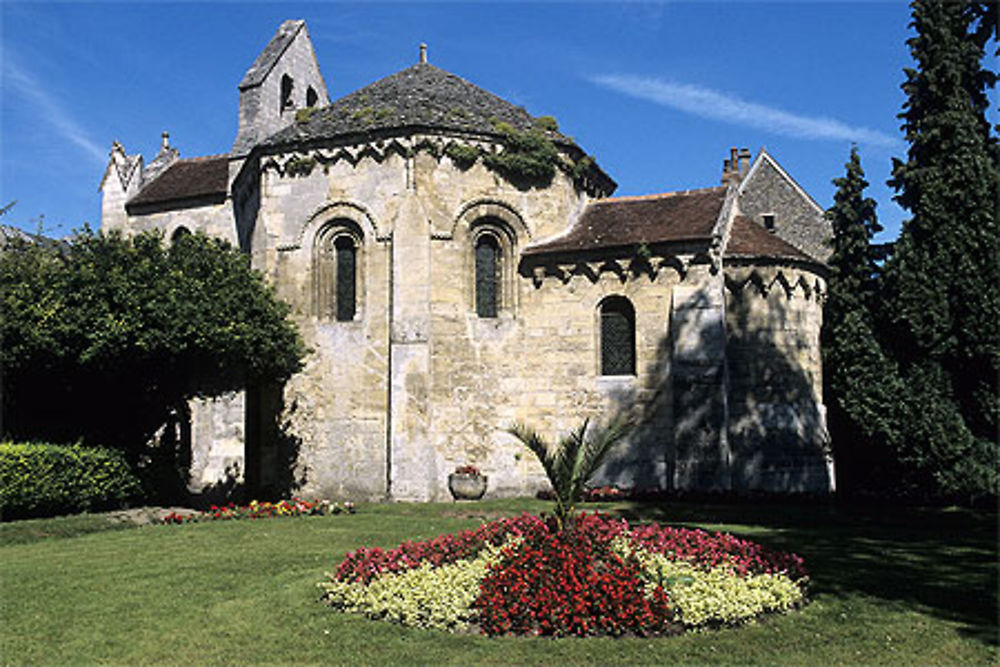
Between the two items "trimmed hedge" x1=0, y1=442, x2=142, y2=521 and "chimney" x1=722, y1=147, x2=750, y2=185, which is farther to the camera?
"chimney" x1=722, y1=147, x2=750, y2=185

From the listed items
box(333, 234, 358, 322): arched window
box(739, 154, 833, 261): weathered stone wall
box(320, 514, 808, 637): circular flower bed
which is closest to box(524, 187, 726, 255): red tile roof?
box(333, 234, 358, 322): arched window

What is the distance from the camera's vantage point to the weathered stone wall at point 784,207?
38344 millimetres

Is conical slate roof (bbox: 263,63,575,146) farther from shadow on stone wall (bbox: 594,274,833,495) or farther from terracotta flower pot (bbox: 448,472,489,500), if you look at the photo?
terracotta flower pot (bbox: 448,472,489,500)

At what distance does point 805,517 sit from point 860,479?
4.23 m

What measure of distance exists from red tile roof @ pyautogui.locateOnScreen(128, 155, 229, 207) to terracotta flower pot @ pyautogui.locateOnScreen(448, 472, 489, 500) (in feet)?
55.2

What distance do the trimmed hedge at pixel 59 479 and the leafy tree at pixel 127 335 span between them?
1276mm

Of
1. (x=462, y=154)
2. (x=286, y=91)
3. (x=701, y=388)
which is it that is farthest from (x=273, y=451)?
(x=286, y=91)

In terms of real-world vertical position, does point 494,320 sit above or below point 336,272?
below

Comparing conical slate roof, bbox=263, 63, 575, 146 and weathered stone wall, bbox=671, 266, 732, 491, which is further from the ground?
conical slate roof, bbox=263, 63, 575, 146

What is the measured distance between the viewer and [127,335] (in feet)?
63.1

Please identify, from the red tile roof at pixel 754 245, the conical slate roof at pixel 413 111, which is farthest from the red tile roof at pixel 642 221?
the conical slate roof at pixel 413 111

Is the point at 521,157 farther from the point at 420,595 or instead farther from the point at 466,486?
the point at 420,595

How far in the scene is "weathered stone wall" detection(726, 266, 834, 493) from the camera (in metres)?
22.8

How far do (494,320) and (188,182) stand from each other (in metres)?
17.8
